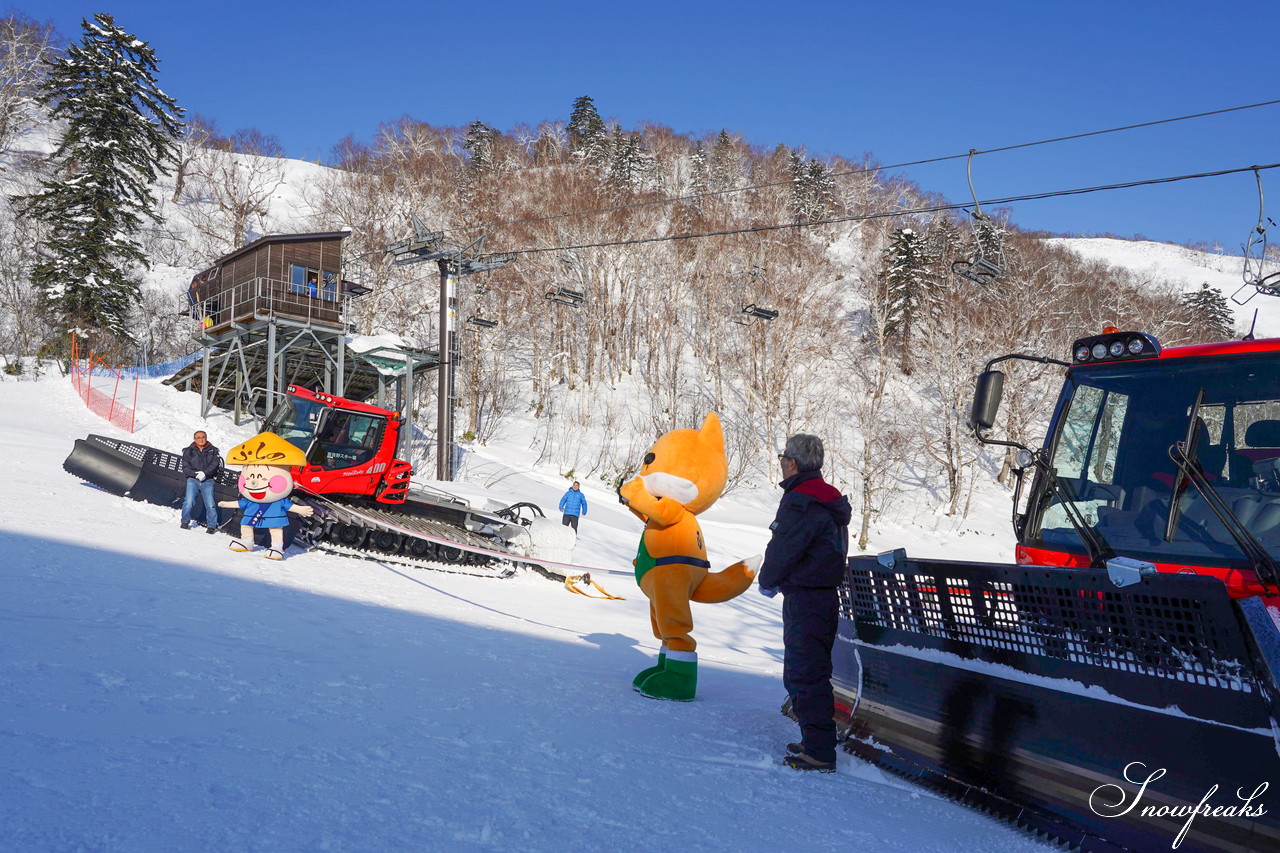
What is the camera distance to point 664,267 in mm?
46312

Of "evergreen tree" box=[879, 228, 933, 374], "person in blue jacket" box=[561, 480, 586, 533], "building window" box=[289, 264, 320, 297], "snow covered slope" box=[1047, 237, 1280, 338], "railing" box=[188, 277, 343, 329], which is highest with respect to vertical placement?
"snow covered slope" box=[1047, 237, 1280, 338]

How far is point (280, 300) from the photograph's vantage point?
28391 mm

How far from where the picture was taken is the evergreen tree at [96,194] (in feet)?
107

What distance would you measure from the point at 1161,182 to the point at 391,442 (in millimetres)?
11869

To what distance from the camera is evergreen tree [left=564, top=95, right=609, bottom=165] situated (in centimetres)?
6688

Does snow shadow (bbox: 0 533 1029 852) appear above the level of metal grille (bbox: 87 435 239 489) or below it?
below

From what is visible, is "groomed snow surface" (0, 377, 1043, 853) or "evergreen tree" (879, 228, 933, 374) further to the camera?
"evergreen tree" (879, 228, 933, 374)

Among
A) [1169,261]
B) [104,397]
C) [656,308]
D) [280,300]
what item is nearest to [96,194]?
[280,300]

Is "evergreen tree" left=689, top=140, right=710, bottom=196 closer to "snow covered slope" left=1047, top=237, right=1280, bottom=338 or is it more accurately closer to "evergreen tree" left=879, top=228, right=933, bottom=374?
"evergreen tree" left=879, top=228, right=933, bottom=374

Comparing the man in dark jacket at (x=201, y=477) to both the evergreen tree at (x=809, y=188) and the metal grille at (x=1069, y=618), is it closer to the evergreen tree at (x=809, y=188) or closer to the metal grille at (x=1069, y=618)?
the metal grille at (x=1069, y=618)

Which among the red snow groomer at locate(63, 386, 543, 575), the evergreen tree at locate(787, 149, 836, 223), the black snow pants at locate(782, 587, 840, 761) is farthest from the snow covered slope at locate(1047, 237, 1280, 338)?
the black snow pants at locate(782, 587, 840, 761)

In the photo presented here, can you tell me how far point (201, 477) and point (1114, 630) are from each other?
11234 millimetres

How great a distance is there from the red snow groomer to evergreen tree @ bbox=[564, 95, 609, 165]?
52.6m

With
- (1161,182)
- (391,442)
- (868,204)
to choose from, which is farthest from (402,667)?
(868,204)
